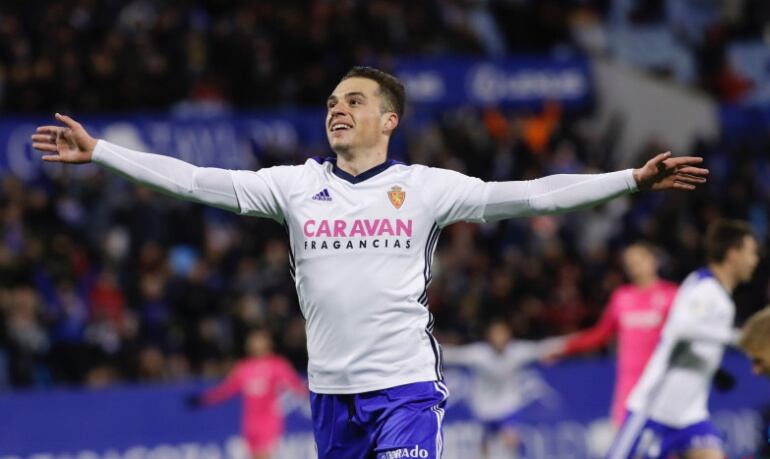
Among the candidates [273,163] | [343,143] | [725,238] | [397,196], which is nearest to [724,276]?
[725,238]

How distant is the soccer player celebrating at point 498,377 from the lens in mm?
14242

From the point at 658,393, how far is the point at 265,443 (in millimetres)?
6370

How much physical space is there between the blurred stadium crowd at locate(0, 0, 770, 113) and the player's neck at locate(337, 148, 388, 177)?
36.0ft

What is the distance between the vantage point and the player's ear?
5.82 meters

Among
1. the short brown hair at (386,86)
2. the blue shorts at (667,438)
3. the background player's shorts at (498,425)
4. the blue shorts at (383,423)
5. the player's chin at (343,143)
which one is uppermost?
the short brown hair at (386,86)

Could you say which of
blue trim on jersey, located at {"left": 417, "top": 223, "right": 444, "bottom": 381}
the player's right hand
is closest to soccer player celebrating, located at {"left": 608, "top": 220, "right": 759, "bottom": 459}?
blue trim on jersey, located at {"left": 417, "top": 223, "right": 444, "bottom": 381}

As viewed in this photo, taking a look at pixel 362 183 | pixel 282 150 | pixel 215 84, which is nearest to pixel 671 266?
pixel 282 150

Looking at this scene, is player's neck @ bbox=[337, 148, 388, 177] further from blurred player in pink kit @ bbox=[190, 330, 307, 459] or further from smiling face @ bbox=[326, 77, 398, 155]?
blurred player in pink kit @ bbox=[190, 330, 307, 459]

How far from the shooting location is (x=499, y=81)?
1948 centimetres

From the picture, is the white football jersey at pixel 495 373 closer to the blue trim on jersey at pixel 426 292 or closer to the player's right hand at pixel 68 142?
the blue trim on jersey at pixel 426 292

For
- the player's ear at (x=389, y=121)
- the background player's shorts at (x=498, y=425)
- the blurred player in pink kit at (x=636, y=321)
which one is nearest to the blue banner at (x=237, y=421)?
the background player's shorts at (x=498, y=425)

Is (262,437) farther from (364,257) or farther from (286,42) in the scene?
(364,257)

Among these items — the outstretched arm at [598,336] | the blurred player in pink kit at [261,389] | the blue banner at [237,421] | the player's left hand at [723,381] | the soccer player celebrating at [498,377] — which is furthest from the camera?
the soccer player celebrating at [498,377]

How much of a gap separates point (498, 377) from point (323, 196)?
29.6ft
